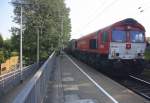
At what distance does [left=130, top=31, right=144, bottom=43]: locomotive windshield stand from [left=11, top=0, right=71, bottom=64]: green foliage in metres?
36.6

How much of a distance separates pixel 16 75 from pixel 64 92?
13680 mm

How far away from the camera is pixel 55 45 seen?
62.7 metres

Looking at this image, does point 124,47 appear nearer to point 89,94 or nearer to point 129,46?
point 129,46

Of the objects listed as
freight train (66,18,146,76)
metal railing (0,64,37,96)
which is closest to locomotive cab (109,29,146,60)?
freight train (66,18,146,76)

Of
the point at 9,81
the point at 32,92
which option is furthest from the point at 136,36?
the point at 32,92

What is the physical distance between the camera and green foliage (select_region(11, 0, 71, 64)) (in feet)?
200

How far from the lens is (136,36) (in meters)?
24.0

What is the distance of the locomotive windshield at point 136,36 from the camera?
78.4 feet

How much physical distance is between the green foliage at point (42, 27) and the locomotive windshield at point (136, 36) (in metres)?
36.6

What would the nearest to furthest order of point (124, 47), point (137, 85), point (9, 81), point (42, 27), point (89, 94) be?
1. point (89, 94)
2. point (137, 85)
3. point (124, 47)
4. point (9, 81)
5. point (42, 27)

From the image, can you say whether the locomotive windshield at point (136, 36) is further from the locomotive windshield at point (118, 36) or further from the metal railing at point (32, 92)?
the metal railing at point (32, 92)

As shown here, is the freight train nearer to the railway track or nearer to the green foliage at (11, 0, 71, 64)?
the railway track

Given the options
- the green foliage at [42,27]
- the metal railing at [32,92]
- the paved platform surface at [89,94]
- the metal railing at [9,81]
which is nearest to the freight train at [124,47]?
the paved platform surface at [89,94]

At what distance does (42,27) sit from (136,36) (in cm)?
3799
